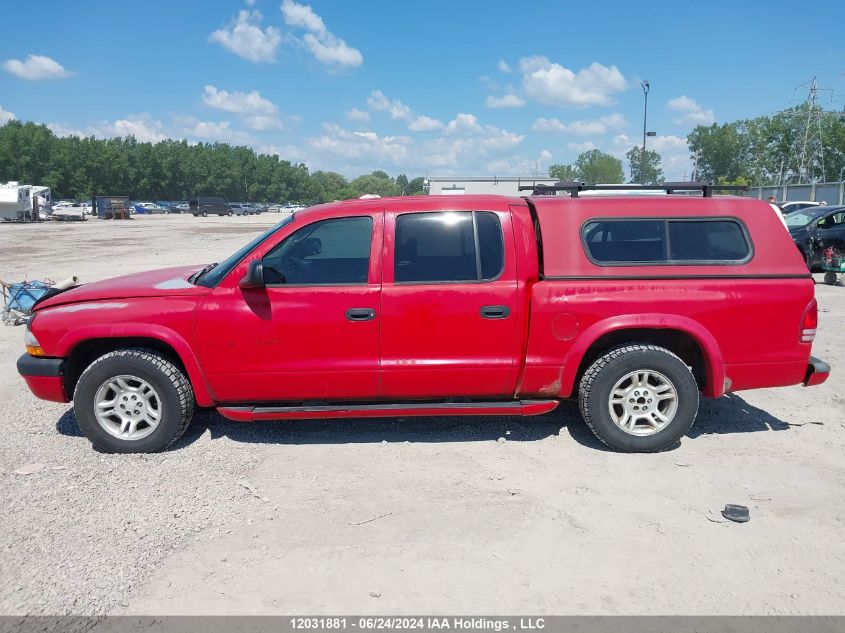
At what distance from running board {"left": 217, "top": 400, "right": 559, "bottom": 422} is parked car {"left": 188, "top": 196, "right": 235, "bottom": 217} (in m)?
73.5

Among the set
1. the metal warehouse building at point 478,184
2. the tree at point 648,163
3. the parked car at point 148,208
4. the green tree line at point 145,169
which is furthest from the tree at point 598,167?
the metal warehouse building at point 478,184

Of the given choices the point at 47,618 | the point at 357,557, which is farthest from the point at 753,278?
the point at 47,618

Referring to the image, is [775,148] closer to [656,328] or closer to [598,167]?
[598,167]

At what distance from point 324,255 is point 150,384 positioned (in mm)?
1523

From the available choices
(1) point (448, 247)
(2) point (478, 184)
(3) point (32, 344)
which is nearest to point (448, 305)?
(1) point (448, 247)

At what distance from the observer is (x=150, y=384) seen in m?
4.42

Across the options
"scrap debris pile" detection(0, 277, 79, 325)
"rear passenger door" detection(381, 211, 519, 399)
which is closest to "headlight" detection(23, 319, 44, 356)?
"rear passenger door" detection(381, 211, 519, 399)

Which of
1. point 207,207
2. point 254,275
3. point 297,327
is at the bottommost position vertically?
point 297,327

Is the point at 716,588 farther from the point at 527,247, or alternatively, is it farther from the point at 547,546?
the point at 527,247

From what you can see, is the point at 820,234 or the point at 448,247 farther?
the point at 820,234

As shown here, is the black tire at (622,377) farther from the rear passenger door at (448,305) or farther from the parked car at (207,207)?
the parked car at (207,207)

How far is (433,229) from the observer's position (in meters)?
4.50

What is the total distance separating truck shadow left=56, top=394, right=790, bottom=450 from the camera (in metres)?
4.84

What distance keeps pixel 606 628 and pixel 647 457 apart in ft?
6.42
